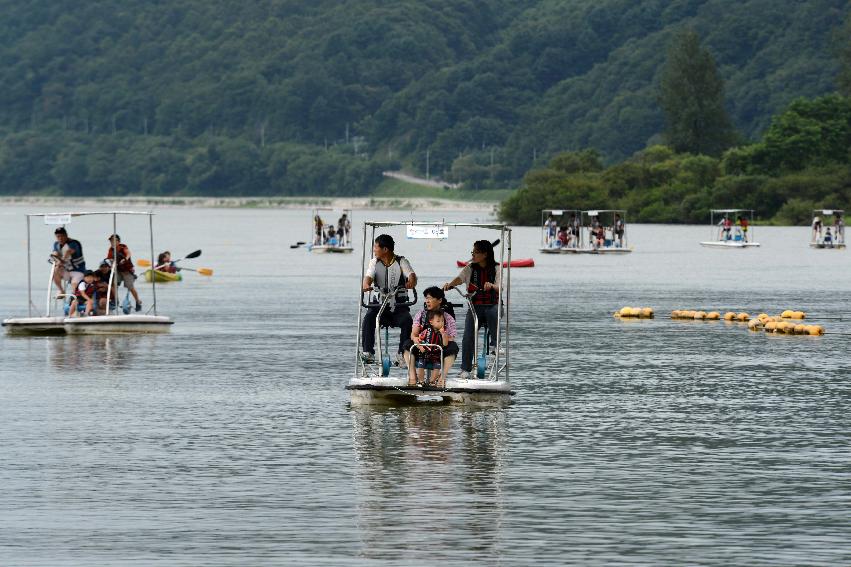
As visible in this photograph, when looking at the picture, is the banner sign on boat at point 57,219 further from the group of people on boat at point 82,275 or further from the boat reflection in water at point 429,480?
A: the boat reflection in water at point 429,480

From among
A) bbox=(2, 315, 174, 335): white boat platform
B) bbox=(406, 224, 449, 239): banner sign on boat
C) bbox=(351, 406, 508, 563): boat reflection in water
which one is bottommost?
bbox=(351, 406, 508, 563): boat reflection in water

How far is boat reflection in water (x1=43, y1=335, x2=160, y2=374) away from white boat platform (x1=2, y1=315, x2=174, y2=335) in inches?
8.0

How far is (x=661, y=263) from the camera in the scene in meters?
90.8

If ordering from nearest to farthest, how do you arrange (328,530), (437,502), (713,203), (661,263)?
(328,530) → (437,502) → (661,263) → (713,203)

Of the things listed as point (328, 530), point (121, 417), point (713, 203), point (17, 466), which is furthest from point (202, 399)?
point (713, 203)

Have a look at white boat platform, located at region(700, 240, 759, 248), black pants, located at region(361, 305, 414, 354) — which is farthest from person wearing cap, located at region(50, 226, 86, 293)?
white boat platform, located at region(700, 240, 759, 248)

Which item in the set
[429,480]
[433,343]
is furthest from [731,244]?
[429,480]

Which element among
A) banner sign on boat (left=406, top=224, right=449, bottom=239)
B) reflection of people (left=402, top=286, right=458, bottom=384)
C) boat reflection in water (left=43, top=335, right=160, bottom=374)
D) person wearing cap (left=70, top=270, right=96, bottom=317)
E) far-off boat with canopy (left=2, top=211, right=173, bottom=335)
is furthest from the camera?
person wearing cap (left=70, top=270, right=96, bottom=317)

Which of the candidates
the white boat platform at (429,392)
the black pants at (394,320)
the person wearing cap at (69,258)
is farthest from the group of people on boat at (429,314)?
the person wearing cap at (69,258)

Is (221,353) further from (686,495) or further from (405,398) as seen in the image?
(686,495)

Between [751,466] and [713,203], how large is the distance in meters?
178

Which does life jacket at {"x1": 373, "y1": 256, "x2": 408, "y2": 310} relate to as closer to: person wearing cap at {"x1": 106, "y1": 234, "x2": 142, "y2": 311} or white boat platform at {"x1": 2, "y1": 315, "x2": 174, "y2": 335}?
white boat platform at {"x1": 2, "y1": 315, "x2": 174, "y2": 335}

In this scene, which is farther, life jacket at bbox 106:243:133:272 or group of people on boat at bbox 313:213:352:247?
group of people on boat at bbox 313:213:352:247

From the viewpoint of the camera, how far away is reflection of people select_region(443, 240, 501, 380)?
2559cm
